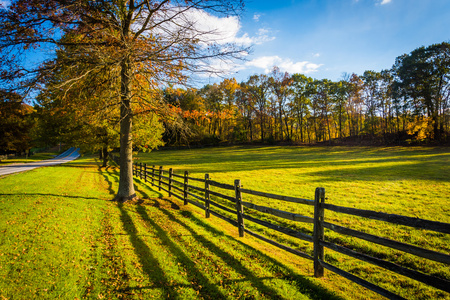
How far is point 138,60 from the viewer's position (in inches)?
324

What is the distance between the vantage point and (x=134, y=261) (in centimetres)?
465

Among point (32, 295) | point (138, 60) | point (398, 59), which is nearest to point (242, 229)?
point (32, 295)

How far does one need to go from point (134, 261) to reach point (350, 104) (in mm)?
63867

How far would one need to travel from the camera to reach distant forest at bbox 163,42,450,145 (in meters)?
41.3

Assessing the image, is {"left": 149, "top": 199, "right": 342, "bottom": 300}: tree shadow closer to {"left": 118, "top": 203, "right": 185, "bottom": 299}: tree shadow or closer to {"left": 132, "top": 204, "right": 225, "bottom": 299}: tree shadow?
{"left": 132, "top": 204, "right": 225, "bottom": 299}: tree shadow

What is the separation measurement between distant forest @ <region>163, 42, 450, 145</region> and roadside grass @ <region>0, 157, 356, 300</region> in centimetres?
2659

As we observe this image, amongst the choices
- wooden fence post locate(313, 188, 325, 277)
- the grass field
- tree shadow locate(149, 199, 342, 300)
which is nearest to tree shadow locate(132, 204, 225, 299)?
the grass field

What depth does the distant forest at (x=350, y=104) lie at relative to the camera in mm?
41312

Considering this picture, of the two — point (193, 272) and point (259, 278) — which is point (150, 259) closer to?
point (193, 272)

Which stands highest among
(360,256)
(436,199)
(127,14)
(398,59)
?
(398,59)

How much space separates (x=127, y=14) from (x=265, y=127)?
58817mm

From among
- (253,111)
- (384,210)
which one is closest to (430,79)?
(253,111)

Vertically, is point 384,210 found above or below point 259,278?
below

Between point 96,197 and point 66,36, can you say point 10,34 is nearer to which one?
point 66,36
